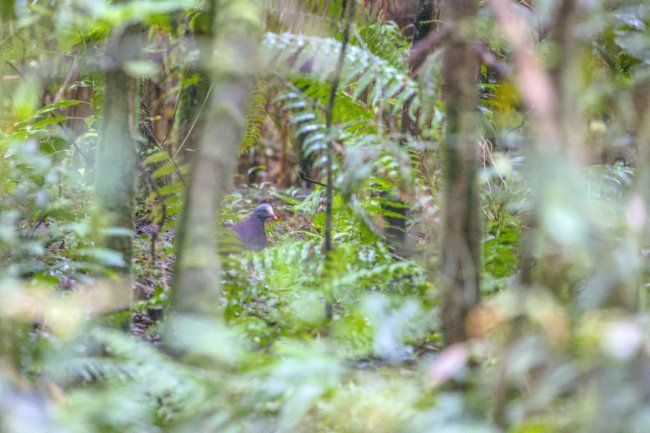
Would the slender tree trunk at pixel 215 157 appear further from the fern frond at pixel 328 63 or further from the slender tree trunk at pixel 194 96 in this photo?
the slender tree trunk at pixel 194 96

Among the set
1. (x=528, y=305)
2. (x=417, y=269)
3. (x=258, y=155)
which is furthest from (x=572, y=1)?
(x=258, y=155)

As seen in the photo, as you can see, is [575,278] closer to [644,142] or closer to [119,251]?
[644,142]

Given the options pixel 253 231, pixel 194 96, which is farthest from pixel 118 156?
pixel 253 231

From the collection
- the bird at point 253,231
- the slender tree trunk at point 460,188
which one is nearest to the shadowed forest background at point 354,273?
the slender tree trunk at point 460,188

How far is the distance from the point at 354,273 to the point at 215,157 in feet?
2.57

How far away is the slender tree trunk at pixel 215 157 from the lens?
234 centimetres

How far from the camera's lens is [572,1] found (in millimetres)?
1924

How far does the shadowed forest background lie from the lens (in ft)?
5.95

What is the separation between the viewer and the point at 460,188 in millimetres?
2135

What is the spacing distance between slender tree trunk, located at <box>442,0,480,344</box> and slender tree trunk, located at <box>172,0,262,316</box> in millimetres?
727

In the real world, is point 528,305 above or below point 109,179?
below

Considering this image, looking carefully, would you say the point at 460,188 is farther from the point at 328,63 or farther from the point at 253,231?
the point at 253,231

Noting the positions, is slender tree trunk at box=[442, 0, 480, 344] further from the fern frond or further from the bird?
the bird

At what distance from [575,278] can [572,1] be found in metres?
1.12
